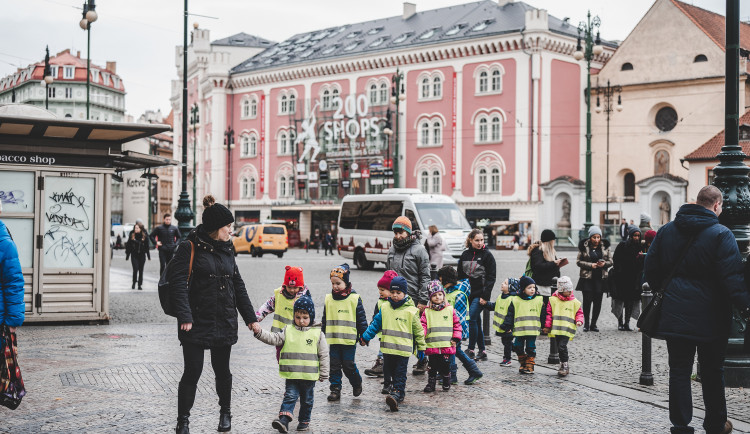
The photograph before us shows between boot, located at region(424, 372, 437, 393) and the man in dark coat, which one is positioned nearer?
the man in dark coat

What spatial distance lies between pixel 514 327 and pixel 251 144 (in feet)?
209

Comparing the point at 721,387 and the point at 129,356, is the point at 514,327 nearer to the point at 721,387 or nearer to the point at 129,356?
the point at 721,387

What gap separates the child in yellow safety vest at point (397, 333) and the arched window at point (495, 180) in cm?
5026

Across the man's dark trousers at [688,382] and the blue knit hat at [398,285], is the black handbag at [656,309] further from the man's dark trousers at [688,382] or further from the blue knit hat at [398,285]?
the blue knit hat at [398,285]

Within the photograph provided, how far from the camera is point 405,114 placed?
206 ft

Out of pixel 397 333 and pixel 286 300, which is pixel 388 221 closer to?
pixel 286 300

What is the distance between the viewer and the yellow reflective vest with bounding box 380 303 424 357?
8328mm

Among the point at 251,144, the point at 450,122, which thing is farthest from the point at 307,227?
the point at 450,122

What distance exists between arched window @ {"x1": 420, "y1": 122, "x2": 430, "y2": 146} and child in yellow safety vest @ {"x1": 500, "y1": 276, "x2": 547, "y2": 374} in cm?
5177

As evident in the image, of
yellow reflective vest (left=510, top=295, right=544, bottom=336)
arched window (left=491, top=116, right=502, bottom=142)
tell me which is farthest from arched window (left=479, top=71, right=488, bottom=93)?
yellow reflective vest (left=510, top=295, right=544, bottom=336)

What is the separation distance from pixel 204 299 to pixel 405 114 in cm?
5680

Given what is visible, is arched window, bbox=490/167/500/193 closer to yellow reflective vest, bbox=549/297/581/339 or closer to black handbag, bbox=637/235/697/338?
yellow reflective vest, bbox=549/297/581/339

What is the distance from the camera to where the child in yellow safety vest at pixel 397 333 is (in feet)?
27.3

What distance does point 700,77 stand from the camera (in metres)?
53.5
